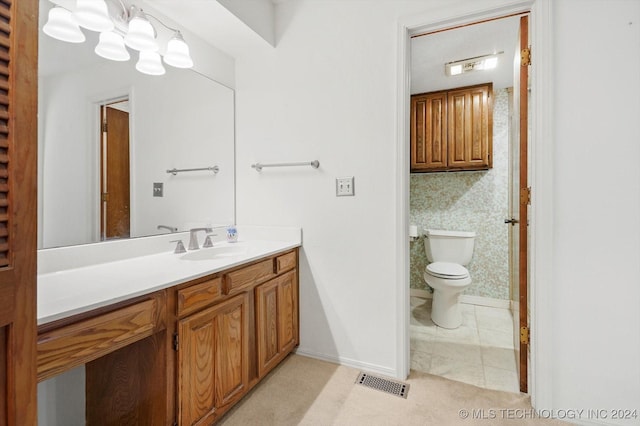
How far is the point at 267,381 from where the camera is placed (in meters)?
1.76

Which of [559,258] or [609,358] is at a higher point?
[559,258]

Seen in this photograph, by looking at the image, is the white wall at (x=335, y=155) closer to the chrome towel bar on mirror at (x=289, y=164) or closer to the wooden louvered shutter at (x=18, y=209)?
the chrome towel bar on mirror at (x=289, y=164)

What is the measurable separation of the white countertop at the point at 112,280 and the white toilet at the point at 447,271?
60.2 inches

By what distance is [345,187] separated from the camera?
1.89 metres

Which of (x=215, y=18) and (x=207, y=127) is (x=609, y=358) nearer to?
(x=207, y=127)

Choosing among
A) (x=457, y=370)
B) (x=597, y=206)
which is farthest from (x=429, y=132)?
(x=457, y=370)

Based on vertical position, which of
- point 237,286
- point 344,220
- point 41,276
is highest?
point 344,220

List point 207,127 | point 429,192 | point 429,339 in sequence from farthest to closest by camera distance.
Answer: point 429,192
point 429,339
point 207,127

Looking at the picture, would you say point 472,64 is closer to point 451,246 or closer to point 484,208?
point 484,208

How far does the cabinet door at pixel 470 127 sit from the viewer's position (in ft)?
9.05

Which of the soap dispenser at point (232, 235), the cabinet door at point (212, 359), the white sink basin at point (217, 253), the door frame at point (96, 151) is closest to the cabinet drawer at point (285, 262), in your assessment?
the white sink basin at point (217, 253)

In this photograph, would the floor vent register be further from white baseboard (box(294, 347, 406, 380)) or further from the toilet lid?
the toilet lid

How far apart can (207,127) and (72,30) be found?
0.86m

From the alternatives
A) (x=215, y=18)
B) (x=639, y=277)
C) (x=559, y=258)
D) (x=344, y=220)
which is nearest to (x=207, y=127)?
(x=215, y=18)
